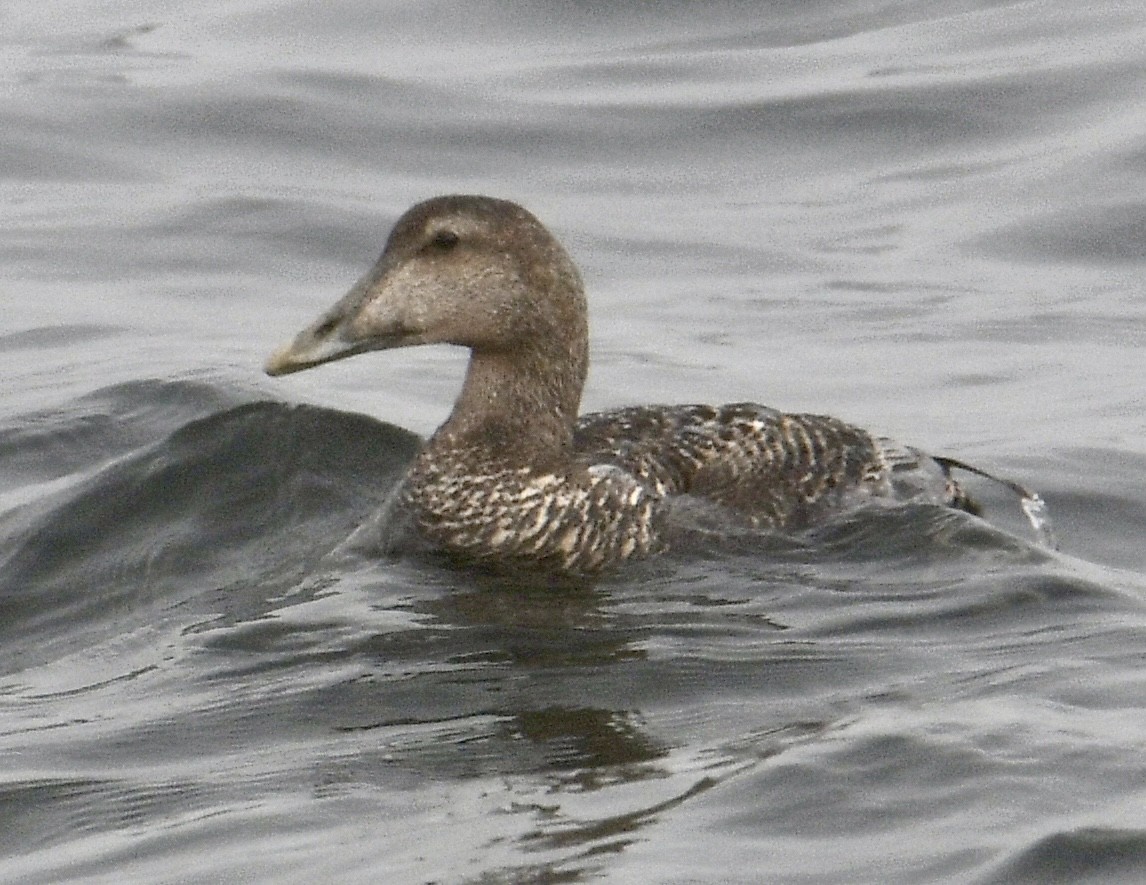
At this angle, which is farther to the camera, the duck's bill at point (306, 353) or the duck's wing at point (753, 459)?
the duck's wing at point (753, 459)

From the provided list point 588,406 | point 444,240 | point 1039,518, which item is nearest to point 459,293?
point 444,240

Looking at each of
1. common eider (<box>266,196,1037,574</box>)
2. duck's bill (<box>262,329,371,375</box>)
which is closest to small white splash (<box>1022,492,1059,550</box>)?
common eider (<box>266,196,1037,574</box>)

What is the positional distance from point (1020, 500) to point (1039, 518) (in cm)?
18

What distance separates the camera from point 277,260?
1370cm

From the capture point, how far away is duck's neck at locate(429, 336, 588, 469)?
8.52 meters

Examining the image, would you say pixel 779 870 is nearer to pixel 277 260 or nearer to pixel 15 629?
pixel 15 629

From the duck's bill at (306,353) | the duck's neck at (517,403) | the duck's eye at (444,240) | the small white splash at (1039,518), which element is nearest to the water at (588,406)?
the small white splash at (1039,518)

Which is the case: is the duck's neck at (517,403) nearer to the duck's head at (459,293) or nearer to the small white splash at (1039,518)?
the duck's head at (459,293)

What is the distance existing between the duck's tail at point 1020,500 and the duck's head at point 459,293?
144 cm

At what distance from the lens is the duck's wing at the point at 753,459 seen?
8.48 meters

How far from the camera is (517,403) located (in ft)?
28.1

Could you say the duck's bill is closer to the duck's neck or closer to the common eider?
the common eider

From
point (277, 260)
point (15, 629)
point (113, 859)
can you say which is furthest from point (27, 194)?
point (113, 859)

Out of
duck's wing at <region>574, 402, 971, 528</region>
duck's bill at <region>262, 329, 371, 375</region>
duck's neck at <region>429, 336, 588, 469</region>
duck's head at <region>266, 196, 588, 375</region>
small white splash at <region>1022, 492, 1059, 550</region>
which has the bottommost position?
small white splash at <region>1022, 492, 1059, 550</region>
